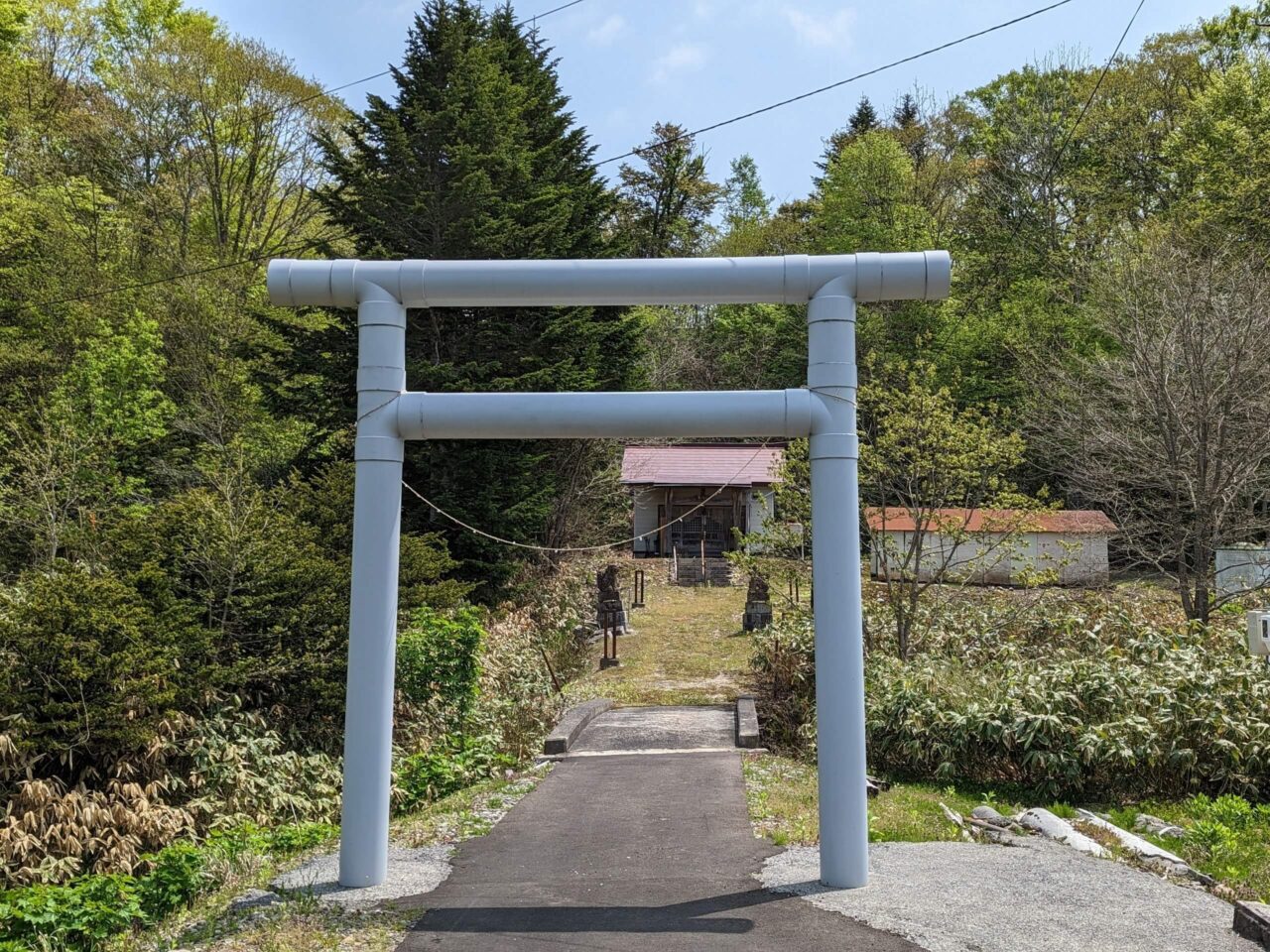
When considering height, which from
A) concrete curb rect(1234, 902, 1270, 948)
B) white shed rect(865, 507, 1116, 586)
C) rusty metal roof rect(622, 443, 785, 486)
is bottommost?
concrete curb rect(1234, 902, 1270, 948)

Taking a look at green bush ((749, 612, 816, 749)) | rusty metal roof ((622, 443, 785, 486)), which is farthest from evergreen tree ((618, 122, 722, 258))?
green bush ((749, 612, 816, 749))

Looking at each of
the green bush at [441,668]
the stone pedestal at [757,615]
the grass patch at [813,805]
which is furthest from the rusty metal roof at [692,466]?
the grass patch at [813,805]

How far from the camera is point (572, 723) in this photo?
39.0ft

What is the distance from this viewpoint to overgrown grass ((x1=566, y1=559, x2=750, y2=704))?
47.1 feet

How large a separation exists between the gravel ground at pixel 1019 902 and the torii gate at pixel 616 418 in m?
0.36

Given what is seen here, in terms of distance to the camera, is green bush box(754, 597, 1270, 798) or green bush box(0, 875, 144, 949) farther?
green bush box(754, 597, 1270, 798)

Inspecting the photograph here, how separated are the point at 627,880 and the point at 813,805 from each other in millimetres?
2645

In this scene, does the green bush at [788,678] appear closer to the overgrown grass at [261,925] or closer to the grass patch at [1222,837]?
the grass patch at [1222,837]

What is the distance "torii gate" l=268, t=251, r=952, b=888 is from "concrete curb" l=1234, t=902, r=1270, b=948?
1940mm

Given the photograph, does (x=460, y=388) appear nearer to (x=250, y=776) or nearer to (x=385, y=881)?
(x=250, y=776)

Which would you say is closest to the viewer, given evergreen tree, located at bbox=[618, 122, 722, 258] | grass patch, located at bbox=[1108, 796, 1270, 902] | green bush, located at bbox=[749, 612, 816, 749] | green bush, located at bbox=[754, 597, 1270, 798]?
grass patch, located at bbox=[1108, 796, 1270, 902]

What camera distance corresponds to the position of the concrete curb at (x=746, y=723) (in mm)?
11016

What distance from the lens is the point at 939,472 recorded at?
44.7ft

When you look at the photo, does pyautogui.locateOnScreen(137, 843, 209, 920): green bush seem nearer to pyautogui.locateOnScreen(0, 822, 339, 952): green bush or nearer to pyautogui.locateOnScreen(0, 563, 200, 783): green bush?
pyautogui.locateOnScreen(0, 822, 339, 952): green bush
